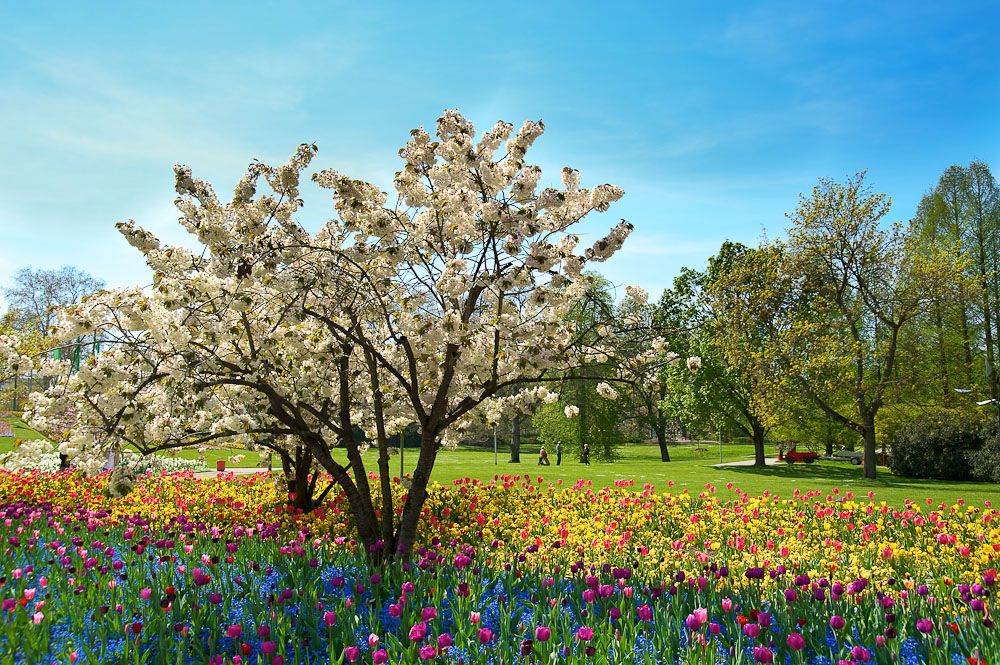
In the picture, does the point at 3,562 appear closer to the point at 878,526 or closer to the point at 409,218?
the point at 409,218

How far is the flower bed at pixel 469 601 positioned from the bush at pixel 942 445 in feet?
61.1

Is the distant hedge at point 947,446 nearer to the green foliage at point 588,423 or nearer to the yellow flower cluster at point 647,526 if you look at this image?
the green foliage at point 588,423

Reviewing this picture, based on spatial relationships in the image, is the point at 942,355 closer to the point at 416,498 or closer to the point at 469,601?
the point at 416,498

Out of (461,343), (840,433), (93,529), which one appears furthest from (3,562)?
(840,433)

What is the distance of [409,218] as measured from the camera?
694cm

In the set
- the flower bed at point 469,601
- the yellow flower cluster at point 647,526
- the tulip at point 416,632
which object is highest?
the tulip at point 416,632

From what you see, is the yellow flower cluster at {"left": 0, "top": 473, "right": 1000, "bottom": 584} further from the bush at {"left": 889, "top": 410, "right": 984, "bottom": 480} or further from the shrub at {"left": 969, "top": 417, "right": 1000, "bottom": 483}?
the bush at {"left": 889, "top": 410, "right": 984, "bottom": 480}

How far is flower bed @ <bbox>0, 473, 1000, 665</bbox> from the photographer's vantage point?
3549 millimetres

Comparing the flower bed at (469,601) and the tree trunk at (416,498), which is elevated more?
the tree trunk at (416,498)

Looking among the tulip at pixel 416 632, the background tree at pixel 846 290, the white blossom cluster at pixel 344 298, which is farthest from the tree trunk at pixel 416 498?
the background tree at pixel 846 290

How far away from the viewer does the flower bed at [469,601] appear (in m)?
3.55

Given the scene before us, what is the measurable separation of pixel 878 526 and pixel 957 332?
1103 inches

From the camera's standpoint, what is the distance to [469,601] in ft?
13.7

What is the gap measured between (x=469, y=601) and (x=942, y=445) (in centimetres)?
2563
